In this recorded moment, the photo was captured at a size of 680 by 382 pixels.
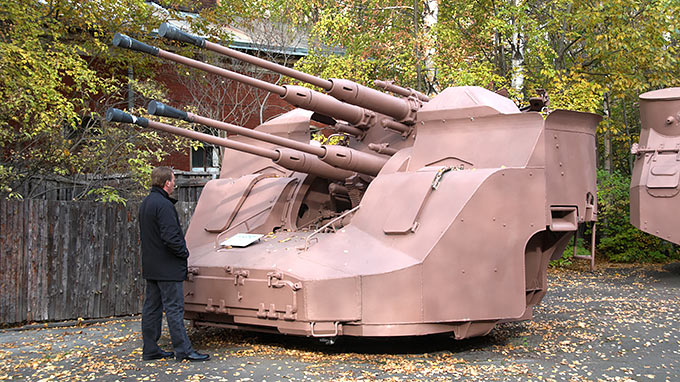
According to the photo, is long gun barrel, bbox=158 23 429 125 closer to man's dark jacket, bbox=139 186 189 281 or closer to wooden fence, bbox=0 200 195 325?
man's dark jacket, bbox=139 186 189 281

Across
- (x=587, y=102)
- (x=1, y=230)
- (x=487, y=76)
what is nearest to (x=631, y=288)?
(x=587, y=102)

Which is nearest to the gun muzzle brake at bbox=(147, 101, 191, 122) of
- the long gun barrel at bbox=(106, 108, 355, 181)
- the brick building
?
the long gun barrel at bbox=(106, 108, 355, 181)

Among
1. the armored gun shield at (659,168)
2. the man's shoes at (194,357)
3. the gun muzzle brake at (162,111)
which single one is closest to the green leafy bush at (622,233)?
the armored gun shield at (659,168)

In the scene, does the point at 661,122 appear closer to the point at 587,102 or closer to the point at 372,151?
the point at 587,102

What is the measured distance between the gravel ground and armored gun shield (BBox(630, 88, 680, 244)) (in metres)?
3.20

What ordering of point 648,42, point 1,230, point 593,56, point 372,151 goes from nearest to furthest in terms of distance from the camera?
point 372,151
point 1,230
point 648,42
point 593,56

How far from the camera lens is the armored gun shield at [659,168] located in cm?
1262

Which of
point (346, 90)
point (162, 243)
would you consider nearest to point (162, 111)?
point (162, 243)

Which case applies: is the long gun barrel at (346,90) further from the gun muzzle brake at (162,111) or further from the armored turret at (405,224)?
the gun muzzle brake at (162,111)

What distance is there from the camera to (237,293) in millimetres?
6949

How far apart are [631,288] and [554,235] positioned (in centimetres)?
578

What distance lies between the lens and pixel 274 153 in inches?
298

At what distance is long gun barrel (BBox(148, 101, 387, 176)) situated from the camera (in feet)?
23.2

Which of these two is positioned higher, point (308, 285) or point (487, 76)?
point (487, 76)
